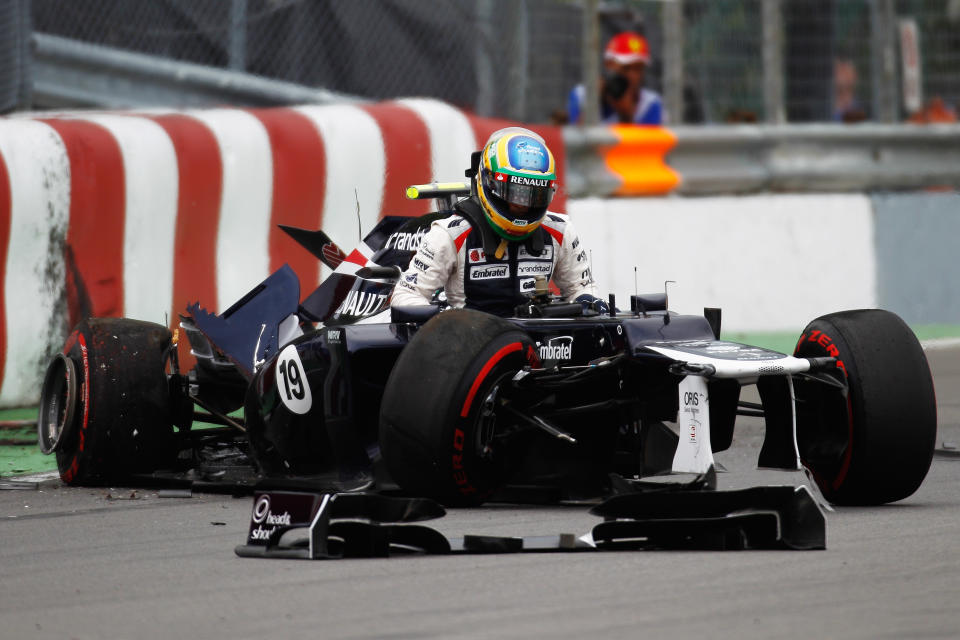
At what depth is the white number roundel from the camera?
668 cm

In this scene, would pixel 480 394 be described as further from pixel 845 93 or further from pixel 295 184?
pixel 845 93

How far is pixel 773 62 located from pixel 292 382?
634cm

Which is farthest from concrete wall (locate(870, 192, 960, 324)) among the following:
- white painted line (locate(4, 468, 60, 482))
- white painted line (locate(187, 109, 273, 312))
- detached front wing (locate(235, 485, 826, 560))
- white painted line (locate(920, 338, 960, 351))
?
detached front wing (locate(235, 485, 826, 560))

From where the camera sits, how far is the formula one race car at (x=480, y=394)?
19.4 feet

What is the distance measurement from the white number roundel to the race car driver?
0.57m

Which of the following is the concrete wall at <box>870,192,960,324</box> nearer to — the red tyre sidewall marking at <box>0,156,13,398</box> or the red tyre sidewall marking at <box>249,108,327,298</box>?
the red tyre sidewall marking at <box>249,108,327,298</box>

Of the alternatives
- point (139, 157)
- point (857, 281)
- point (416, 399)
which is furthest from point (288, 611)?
point (857, 281)

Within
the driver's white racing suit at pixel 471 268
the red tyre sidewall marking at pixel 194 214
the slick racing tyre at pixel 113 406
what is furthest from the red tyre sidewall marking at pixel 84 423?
the red tyre sidewall marking at pixel 194 214

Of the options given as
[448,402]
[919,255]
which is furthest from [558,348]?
[919,255]

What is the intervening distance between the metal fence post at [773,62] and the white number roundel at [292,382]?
621 cm

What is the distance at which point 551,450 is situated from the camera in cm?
652

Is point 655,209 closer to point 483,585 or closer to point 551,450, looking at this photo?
point 551,450

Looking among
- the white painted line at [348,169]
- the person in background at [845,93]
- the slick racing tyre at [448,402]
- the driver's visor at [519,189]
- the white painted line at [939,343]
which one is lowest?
the white painted line at [939,343]

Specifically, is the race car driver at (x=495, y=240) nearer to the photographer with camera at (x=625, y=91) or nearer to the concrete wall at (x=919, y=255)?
the photographer with camera at (x=625, y=91)
